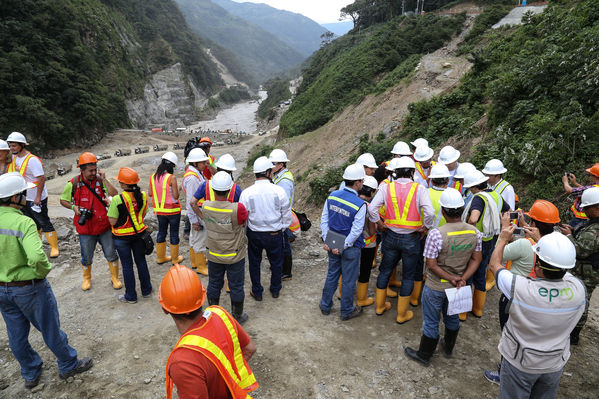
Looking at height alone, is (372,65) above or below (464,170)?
above

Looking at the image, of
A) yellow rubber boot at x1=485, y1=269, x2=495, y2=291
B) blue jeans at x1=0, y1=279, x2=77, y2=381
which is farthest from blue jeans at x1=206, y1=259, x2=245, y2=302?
yellow rubber boot at x1=485, y1=269, x2=495, y2=291

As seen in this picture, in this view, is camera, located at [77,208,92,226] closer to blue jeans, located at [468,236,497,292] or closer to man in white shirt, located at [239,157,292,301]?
man in white shirt, located at [239,157,292,301]

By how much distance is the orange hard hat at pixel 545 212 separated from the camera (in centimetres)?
318

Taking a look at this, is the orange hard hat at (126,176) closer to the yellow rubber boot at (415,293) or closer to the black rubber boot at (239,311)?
the black rubber boot at (239,311)

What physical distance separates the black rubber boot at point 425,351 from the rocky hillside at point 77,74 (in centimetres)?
3626

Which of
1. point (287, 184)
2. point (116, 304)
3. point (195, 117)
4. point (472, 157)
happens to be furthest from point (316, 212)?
point (195, 117)

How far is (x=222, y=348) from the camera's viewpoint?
6.15ft

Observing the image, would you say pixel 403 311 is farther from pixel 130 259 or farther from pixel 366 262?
pixel 130 259

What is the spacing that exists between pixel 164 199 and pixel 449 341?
4.93m

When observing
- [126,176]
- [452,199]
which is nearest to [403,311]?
[452,199]

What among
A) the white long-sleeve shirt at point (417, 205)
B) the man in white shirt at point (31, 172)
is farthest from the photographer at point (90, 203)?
the white long-sleeve shirt at point (417, 205)

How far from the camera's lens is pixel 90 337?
14.3 feet

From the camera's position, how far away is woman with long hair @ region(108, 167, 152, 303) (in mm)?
4727

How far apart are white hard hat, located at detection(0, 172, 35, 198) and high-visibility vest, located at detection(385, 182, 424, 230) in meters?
4.08
